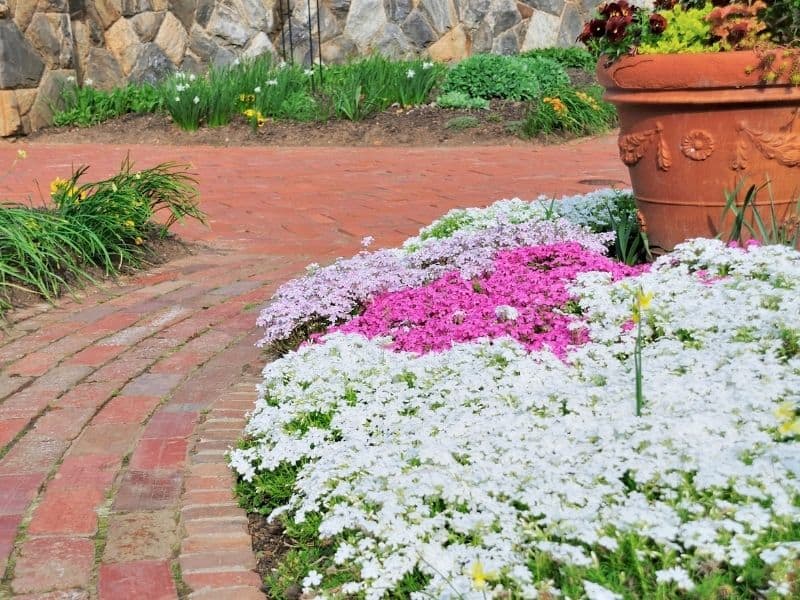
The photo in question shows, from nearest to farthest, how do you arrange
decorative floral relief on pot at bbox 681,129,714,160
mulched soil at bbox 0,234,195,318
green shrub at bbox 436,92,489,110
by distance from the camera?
decorative floral relief on pot at bbox 681,129,714,160 < mulched soil at bbox 0,234,195,318 < green shrub at bbox 436,92,489,110

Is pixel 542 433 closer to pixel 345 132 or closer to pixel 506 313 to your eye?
pixel 506 313

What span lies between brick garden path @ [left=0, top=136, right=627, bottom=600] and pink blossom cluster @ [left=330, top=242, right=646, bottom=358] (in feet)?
1.92

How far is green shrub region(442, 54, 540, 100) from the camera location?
11219 millimetres

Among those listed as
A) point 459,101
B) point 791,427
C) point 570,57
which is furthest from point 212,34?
point 791,427

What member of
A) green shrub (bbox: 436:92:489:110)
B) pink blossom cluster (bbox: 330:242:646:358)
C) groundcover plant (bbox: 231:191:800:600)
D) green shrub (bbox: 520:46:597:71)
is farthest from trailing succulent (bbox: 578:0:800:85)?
green shrub (bbox: 520:46:597:71)

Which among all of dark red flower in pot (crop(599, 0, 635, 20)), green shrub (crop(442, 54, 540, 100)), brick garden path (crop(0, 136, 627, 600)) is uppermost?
dark red flower in pot (crop(599, 0, 635, 20))

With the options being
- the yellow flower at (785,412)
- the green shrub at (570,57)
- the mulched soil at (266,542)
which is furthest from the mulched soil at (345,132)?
the yellow flower at (785,412)

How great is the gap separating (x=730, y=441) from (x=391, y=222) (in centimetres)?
438

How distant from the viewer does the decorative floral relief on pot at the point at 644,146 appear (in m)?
4.14

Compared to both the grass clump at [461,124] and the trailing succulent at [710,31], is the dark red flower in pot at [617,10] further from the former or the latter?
the grass clump at [461,124]

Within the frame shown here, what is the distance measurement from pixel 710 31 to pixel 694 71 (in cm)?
37

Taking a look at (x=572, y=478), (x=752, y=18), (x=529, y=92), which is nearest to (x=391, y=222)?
(x=752, y=18)

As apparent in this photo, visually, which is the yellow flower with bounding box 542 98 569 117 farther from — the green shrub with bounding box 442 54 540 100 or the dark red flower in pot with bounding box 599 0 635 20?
the dark red flower in pot with bounding box 599 0 635 20

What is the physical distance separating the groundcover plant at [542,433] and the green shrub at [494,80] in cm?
739
